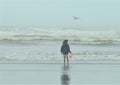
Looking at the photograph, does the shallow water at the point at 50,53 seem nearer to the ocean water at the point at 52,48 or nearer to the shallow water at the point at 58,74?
the ocean water at the point at 52,48

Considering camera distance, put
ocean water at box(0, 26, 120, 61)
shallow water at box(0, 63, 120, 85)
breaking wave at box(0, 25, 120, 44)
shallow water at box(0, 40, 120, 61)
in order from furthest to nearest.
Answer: breaking wave at box(0, 25, 120, 44) → ocean water at box(0, 26, 120, 61) → shallow water at box(0, 40, 120, 61) → shallow water at box(0, 63, 120, 85)

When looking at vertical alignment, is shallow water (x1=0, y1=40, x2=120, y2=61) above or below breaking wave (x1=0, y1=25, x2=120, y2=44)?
below

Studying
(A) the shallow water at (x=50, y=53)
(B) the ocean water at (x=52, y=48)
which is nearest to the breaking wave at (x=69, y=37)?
(B) the ocean water at (x=52, y=48)

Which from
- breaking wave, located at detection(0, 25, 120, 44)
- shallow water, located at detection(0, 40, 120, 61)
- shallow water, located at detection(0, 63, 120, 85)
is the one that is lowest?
shallow water, located at detection(0, 63, 120, 85)

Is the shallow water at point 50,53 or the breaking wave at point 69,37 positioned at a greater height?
the breaking wave at point 69,37

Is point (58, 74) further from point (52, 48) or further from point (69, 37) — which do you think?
point (69, 37)

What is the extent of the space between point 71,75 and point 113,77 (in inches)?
74.6

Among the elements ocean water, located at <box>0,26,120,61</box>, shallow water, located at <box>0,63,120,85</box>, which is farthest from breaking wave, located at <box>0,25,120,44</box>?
shallow water, located at <box>0,63,120,85</box>

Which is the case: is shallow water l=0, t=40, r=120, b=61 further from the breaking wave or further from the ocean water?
the breaking wave

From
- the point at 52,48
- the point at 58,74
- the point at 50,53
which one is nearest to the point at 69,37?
the point at 52,48

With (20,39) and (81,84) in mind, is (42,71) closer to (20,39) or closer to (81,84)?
(81,84)

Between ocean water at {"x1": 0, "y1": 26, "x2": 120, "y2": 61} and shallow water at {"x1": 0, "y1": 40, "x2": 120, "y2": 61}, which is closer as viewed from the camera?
shallow water at {"x1": 0, "y1": 40, "x2": 120, "y2": 61}

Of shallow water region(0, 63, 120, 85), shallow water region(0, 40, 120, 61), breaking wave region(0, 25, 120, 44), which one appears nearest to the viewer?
shallow water region(0, 63, 120, 85)

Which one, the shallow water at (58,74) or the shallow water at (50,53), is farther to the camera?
the shallow water at (50,53)
